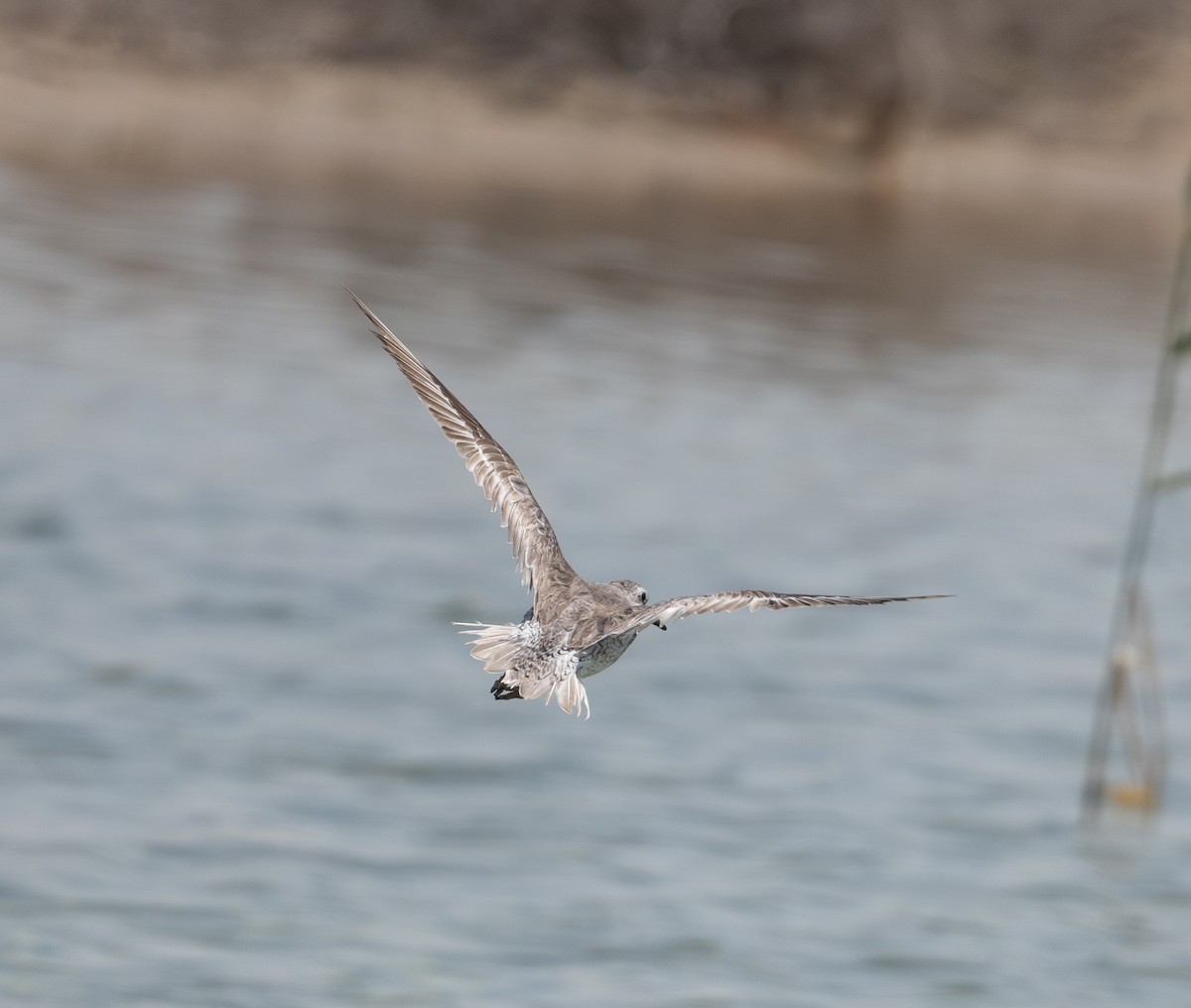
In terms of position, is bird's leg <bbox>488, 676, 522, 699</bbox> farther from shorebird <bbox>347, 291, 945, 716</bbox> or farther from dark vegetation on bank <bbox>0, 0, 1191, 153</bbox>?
dark vegetation on bank <bbox>0, 0, 1191, 153</bbox>

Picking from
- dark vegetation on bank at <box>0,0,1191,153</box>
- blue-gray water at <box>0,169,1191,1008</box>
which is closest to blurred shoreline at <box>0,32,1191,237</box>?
dark vegetation on bank at <box>0,0,1191,153</box>

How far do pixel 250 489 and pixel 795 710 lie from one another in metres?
6.19

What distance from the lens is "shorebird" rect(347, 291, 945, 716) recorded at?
512 cm

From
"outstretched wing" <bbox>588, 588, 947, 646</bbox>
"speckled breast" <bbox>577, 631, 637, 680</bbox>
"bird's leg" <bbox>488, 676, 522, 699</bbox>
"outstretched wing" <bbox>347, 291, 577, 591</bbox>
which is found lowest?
"bird's leg" <bbox>488, 676, 522, 699</bbox>

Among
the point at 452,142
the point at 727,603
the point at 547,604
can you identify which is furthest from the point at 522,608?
the point at 452,142

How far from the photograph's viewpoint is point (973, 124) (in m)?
34.4

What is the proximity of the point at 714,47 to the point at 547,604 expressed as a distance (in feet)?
92.1

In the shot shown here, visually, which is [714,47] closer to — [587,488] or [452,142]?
[452,142]

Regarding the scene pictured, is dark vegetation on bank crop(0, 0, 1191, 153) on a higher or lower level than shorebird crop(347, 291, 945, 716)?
higher

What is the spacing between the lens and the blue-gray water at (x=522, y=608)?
13000 mm

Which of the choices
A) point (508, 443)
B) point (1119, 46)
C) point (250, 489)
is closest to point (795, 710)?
point (508, 443)

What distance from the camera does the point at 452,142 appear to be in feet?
107

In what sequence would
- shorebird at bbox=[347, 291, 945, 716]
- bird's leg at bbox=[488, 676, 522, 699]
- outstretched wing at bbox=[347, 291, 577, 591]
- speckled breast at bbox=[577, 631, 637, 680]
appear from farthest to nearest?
outstretched wing at bbox=[347, 291, 577, 591] < speckled breast at bbox=[577, 631, 637, 680] < bird's leg at bbox=[488, 676, 522, 699] < shorebird at bbox=[347, 291, 945, 716]

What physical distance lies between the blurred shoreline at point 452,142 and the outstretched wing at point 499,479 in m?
26.1
